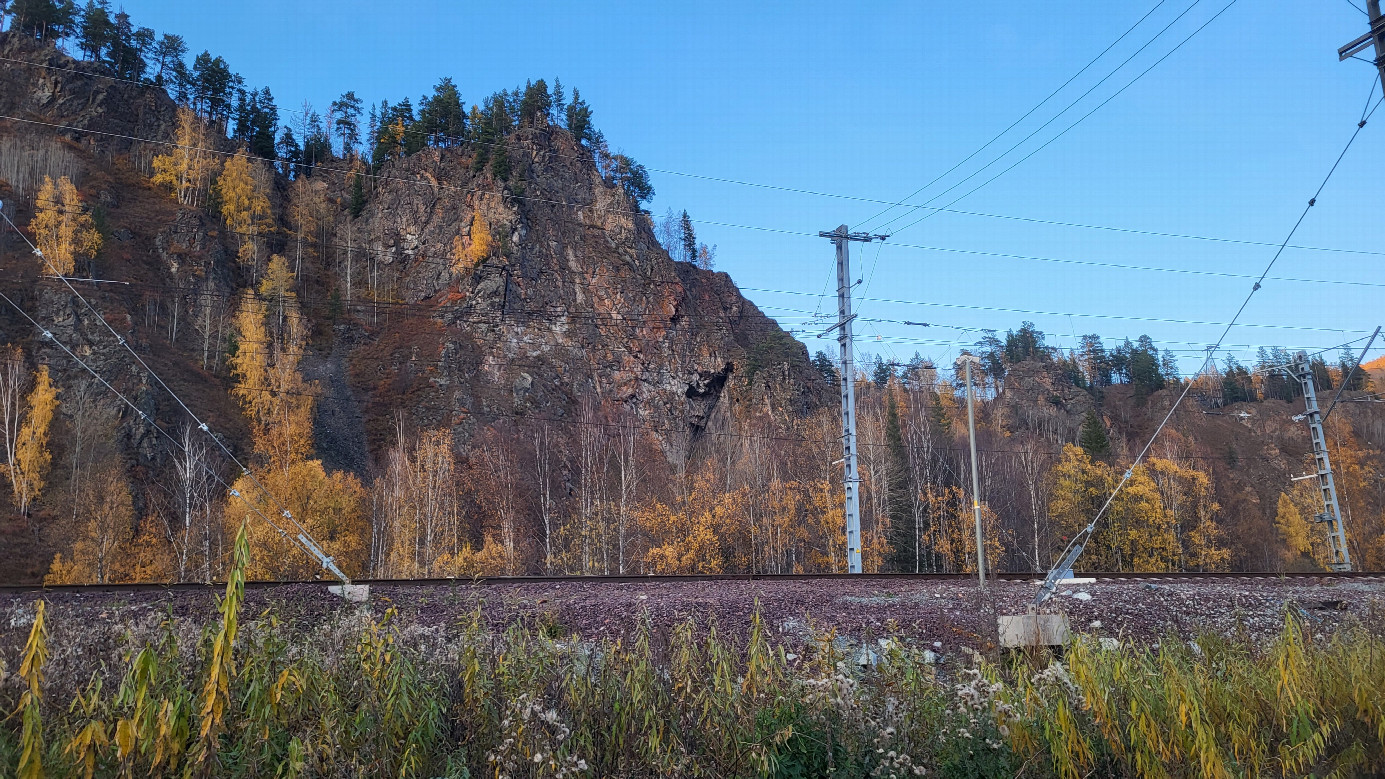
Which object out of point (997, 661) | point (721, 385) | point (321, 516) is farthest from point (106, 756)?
point (721, 385)

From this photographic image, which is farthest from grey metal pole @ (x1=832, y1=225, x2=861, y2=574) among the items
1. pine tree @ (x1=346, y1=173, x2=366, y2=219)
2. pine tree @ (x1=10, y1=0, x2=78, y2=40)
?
pine tree @ (x1=10, y1=0, x2=78, y2=40)

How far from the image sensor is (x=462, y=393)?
2692 inches

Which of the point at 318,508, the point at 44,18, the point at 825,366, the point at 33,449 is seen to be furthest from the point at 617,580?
the point at 44,18

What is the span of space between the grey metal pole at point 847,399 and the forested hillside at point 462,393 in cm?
1594

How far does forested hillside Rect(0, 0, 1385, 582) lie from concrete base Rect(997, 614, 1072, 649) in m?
20.7

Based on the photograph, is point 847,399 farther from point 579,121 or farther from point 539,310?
point 579,121

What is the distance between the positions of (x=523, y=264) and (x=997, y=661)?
80194mm

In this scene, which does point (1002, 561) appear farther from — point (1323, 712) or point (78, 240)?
point (78, 240)

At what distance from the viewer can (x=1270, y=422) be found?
99938 mm

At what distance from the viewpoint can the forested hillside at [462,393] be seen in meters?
47.0

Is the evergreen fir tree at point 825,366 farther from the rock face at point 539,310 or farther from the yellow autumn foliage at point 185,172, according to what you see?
the yellow autumn foliage at point 185,172

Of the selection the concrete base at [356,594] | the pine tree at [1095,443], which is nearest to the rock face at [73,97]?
the pine tree at [1095,443]

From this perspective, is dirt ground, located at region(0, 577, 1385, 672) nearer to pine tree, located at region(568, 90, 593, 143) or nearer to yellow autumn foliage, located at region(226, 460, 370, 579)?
yellow autumn foliage, located at region(226, 460, 370, 579)

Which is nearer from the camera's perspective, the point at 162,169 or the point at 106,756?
the point at 106,756
